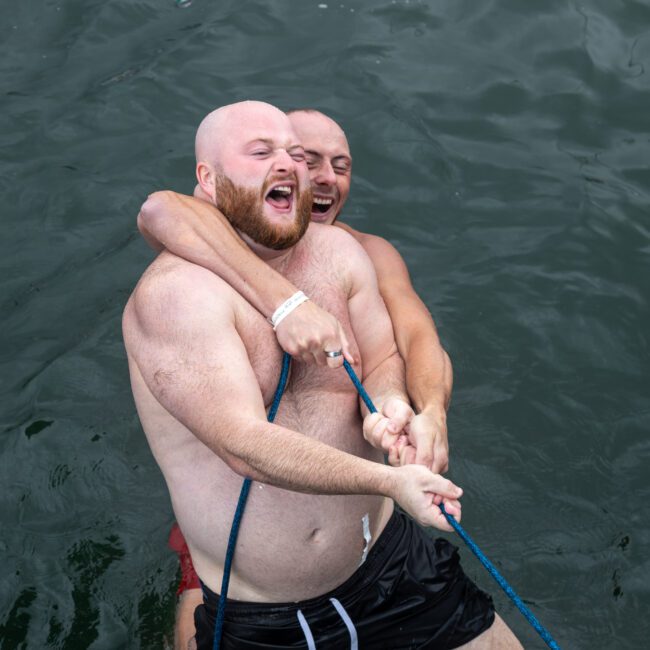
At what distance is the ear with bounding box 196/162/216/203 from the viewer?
439 cm

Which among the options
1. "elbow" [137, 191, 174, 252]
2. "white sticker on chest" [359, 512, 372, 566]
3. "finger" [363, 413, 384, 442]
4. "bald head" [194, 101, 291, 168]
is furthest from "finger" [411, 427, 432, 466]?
"bald head" [194, 101, 291, 168]

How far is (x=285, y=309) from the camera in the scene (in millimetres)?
3992

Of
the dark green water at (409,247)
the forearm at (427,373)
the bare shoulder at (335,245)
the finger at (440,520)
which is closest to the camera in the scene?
the finger at (440,520)

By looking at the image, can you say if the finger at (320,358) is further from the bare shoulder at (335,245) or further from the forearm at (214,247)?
the bare shoulder at (335,245)

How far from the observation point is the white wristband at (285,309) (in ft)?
13.1

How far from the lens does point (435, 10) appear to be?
7.97 metres

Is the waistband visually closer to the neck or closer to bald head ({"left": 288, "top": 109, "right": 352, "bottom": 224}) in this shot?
the neck

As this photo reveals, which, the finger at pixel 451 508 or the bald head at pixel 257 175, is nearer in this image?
the finger at pixel 451 508

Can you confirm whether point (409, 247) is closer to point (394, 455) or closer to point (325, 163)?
point (325, 163)

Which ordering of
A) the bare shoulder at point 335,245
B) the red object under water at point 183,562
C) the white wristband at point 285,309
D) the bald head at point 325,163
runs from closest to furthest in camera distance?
the white wristband at point 285,309
the bare shoulder at point 335,245
the red object under water at point 183,562
the bald head at point 325,163

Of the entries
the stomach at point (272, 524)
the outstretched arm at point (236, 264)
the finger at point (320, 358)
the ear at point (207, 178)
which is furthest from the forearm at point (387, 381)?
the ear at point (207, 178)

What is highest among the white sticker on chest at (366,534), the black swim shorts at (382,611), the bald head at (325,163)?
the bald head at (325,163)

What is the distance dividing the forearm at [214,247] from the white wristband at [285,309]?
0.8 inches

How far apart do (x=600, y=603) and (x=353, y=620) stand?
154cm
